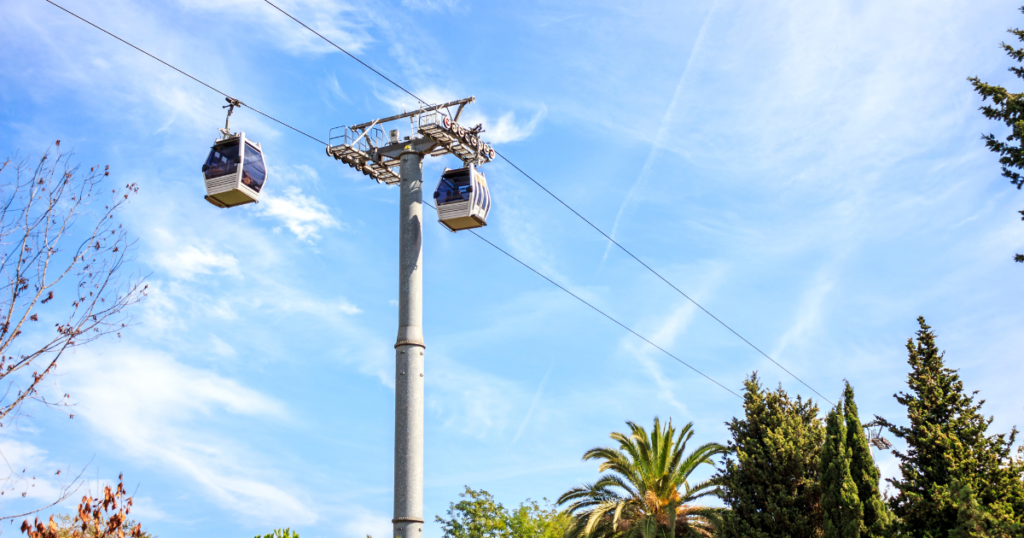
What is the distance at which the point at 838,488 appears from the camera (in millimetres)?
26703

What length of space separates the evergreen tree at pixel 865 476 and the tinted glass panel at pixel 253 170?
20.7 m

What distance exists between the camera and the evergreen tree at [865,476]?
25.9 meters

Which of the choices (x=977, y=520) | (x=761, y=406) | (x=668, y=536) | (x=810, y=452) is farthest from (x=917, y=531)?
(x=668, y=536)

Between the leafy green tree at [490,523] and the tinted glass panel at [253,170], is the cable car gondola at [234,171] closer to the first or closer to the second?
the tinted glass panel at [253,170]

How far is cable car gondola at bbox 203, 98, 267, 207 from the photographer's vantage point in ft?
57.8

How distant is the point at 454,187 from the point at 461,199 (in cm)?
39

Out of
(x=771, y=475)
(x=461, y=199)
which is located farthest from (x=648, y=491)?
(x=461, y=199)

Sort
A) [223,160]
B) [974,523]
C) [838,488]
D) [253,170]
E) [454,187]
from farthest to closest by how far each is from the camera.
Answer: [838,488]
[974,523]
[454,187]
[253,170]
[223,160]

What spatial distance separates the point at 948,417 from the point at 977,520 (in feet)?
13.5

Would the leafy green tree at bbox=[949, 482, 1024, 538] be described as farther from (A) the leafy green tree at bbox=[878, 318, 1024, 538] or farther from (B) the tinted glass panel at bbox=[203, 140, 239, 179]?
(B) the tinted glass panel at bbox=[203, 140, 239, 179]

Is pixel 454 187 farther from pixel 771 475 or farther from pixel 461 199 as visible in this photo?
pixel 771 475

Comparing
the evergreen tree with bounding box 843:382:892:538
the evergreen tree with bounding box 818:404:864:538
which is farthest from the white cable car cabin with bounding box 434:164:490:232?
the evergreen tree with bounding box 843:382:892:538

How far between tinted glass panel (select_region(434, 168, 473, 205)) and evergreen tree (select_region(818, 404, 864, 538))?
1613cm

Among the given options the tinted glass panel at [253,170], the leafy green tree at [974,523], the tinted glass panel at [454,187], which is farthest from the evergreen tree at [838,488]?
the tinted glass panel at [253,170]
